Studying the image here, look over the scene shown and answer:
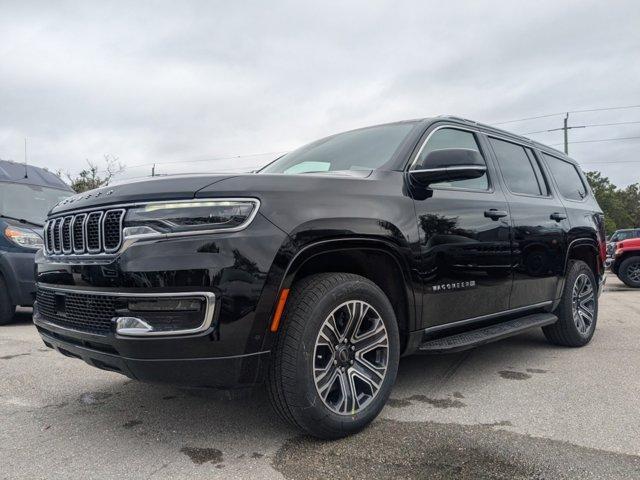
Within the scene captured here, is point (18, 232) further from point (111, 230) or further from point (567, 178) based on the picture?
point (567, 178)

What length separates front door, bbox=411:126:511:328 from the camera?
3279 mm

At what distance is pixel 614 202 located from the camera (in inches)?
2448

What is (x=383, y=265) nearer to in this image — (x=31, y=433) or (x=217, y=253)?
(x=217, y=253)

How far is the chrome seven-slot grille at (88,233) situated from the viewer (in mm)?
2529

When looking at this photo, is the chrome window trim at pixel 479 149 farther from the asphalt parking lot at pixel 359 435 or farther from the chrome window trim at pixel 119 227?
the chrome window trim at pixel 119 227

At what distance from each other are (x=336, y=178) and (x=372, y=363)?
1044 millimetres

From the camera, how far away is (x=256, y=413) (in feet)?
10.4

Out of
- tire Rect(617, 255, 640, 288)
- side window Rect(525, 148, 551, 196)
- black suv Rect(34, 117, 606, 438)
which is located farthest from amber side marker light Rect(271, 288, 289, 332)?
tire Rect(617, 255, 640, 288)

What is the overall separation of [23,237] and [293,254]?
5.29 meters

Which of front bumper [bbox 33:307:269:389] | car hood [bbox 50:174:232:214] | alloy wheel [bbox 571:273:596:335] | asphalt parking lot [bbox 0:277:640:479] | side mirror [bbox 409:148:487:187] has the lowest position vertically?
asphalt parking lot [bbox 0:277:640:479]

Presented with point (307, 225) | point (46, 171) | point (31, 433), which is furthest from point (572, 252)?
point (46, 171)

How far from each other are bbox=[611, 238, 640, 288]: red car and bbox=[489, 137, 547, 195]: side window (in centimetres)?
982

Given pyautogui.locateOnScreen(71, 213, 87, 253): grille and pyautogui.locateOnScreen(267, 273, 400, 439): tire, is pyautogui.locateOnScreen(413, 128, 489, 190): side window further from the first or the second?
pyautogui.locateOnScreen(71, 213, 87, 253): grille

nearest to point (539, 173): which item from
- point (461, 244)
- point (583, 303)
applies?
point (583, 303)
